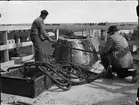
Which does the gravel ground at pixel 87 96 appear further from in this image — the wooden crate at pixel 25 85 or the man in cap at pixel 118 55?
the man in cap at pixel 118 55

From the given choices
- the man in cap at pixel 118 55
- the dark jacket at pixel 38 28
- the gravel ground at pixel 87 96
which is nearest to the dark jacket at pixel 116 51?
the man in cap at pixel 118 55

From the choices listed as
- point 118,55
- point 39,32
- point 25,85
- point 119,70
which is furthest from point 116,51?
point 25,85

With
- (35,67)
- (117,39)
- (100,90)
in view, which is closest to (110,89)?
(100,90)

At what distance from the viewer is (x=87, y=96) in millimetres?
4168

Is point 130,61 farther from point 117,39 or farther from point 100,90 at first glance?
point 100,90

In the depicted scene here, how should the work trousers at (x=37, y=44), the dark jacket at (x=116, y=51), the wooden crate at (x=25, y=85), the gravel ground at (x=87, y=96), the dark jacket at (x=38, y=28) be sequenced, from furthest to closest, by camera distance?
the work trousers at (x=37, y=44) < the dark jacket at (x=38, y=28) < the dark jacket at (x=116, y=51) < the wooden crate at (x=25, y=85) < the gravel ground at (x=87, y=96)

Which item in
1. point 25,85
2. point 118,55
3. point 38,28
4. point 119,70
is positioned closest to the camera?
point 25,85

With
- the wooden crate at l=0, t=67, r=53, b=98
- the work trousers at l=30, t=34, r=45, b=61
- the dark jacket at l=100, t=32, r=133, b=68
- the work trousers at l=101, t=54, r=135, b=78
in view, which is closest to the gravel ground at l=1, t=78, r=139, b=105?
the wooden crate at l=0, t=67, r=53, b=98

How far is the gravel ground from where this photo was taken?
12.5 feet

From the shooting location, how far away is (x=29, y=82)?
3979 mm

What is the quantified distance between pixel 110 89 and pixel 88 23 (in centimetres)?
588

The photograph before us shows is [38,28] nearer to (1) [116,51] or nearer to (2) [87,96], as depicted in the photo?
(1) [116,51]

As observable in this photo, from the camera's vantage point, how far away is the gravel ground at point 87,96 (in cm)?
382

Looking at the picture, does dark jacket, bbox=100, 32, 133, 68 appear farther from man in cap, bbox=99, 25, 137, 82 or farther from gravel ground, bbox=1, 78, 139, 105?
gravel ground, bbox=1, 78, 139, 105
